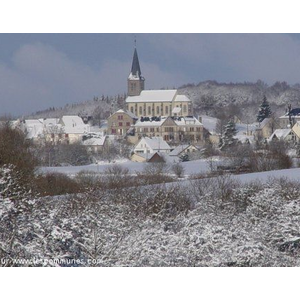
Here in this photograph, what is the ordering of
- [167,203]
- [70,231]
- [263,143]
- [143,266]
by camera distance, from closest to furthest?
[143,266], [70,231], [167,203], [263,143]

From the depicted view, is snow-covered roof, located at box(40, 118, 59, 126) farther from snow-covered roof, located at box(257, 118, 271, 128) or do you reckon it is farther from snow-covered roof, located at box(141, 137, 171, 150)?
snow-covered roof, located at box(257, 118, 271, 128)

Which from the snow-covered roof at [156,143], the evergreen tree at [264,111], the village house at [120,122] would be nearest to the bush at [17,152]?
the village house at [120,122]

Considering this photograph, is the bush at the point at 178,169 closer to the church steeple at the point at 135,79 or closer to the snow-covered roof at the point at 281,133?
the church steeple at the point at 135,79

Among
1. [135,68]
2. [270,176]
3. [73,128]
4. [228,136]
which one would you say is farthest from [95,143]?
[270,176]

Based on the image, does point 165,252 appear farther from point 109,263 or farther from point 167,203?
point 167,203

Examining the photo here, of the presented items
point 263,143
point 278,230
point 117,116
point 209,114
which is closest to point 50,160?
point 117,116

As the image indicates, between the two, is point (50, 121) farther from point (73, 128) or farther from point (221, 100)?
point (221, 100)

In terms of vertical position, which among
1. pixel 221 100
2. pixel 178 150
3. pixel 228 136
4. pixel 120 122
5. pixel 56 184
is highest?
pixel 221 100

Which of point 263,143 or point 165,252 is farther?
Result: point 263,143
